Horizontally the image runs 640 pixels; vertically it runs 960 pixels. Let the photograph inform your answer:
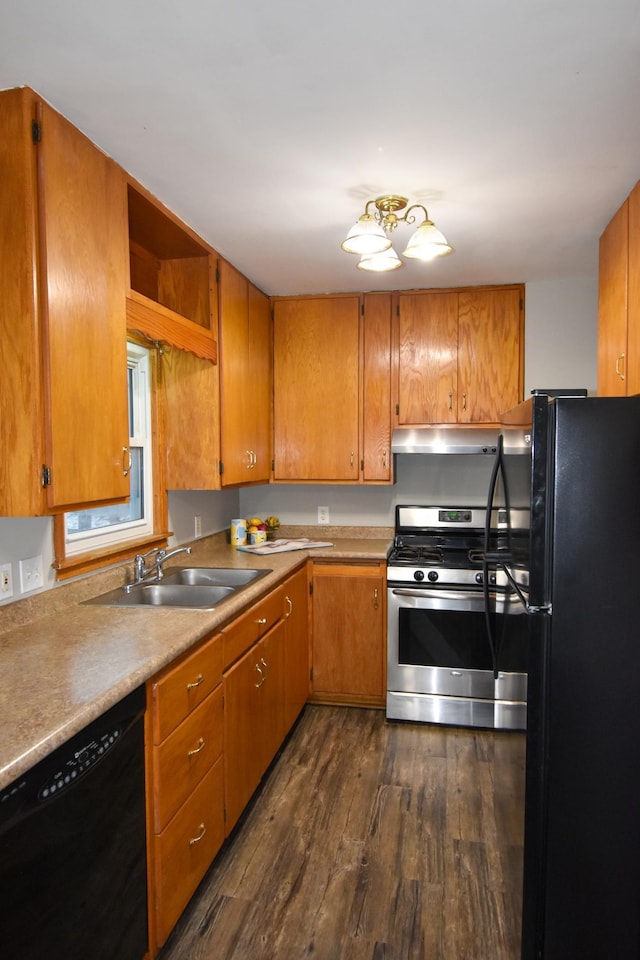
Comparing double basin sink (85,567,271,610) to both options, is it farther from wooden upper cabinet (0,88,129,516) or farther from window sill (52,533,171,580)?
wooden upper cabinet (0,88,129,516)

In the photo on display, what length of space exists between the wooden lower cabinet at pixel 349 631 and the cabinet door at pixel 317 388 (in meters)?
0.60

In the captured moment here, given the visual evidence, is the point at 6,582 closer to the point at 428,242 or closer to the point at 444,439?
the point at 428,242

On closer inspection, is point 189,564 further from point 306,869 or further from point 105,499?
point 306,869

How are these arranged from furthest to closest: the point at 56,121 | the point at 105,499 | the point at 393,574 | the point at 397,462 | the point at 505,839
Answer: the point at 397,462, the point at 393,574, the point at 505,839, the point at 105,499, the point at 56,121

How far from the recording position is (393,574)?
10.0 feet

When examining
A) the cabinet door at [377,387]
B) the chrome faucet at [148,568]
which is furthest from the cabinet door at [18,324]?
the cabinet door at [377,387]

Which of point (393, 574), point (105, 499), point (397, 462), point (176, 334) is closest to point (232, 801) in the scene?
point (105, 499)

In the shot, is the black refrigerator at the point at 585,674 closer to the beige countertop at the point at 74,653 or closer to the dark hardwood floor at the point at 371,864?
the dark hardwood floor at the point at 371,864

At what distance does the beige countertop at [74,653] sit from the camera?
3.81 ft

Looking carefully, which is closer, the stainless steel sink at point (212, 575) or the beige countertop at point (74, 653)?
the beige countertop at point (74, 653)

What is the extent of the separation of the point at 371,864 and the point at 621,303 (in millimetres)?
2181

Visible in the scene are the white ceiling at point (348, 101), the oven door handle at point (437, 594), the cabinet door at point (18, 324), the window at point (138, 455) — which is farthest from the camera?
the oven door handle at point (437, 594)

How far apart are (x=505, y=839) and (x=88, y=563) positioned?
172 cm

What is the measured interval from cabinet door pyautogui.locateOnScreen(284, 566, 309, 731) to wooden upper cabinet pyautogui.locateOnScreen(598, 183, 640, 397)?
1667 millimetres
